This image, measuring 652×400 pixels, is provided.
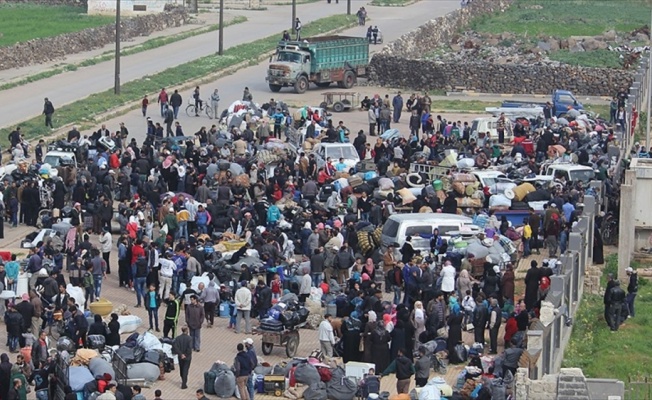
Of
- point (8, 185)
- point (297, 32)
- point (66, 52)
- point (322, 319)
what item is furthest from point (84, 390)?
point (297, 32)

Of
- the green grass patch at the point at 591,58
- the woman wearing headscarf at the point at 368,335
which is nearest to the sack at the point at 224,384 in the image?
the woman wearing headscarf at the point at 368,335

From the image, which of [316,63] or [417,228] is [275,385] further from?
[316,63]

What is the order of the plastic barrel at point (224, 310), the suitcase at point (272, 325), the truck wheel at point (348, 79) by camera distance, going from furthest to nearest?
the truck wheel at point (348, 79) → the plastic barrel at point (224, 310) → the suitcase at point (272, 325)

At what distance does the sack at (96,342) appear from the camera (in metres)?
30.1

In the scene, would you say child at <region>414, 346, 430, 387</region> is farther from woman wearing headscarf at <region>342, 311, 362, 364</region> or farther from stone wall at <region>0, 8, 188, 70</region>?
stone wall at <region>0, 8, 188, 70</region>

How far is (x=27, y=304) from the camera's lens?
31.2m

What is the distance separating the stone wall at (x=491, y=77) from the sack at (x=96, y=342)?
40.9m

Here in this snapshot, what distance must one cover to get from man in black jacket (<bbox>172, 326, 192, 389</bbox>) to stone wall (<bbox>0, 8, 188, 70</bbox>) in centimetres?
4364

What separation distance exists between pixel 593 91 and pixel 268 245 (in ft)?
119

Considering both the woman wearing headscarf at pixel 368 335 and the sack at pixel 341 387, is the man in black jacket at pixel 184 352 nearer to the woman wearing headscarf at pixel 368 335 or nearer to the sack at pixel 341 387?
the sack at pixel 341 387

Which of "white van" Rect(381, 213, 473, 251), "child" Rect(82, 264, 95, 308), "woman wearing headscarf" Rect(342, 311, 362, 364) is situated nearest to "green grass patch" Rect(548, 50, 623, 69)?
"white van" Rect(381, 213, 473, 251)

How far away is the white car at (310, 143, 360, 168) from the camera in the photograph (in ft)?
156

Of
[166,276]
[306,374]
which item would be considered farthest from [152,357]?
[166,276]

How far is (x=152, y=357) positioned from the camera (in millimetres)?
29938
